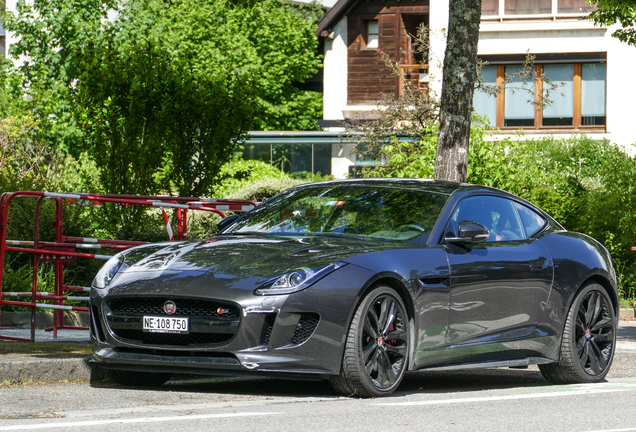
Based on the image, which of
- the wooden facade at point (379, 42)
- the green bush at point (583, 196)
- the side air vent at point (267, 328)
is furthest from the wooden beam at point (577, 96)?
the side air vent at point (267, 328)

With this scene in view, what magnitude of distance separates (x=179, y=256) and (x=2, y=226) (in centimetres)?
304

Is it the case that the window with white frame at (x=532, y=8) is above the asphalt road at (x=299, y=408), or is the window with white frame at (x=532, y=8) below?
above

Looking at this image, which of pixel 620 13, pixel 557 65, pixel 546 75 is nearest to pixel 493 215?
pixel 620 13

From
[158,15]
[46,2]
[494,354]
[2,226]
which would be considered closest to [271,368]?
[494,354]

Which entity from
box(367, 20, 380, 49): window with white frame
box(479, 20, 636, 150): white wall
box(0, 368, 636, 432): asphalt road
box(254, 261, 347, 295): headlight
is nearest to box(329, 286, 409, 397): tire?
box(0, 368, 636, 432): asphalt road

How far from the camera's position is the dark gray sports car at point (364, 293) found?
259 inches

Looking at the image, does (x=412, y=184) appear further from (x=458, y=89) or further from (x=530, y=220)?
(x=458, y=89)

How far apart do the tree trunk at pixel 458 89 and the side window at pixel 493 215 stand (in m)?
2.70

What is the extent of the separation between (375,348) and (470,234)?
122 cm

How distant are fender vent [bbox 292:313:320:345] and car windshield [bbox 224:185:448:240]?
1127mm

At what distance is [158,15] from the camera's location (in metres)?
51.5

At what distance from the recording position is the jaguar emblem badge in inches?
266

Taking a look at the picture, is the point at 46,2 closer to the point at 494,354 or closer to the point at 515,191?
the point at 515,191

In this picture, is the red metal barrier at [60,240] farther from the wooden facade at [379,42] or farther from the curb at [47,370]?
the wooden facade at [379,42]
